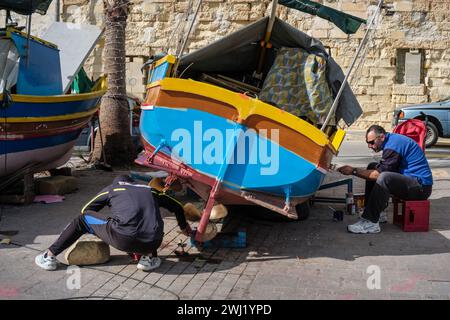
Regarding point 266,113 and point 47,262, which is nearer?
point 47,262

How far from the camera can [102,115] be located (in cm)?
1201

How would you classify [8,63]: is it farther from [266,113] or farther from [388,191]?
[388,191]

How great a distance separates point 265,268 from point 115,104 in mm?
6913

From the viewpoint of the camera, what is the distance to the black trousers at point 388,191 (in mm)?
6920

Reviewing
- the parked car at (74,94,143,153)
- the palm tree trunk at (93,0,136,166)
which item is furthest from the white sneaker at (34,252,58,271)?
the parked car at (74,94,143,153)

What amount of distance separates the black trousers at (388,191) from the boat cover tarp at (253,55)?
0.80 m

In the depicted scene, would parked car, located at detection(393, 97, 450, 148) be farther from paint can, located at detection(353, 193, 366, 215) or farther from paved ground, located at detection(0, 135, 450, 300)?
paved ground, located at detection(0, 135, 450, 300)

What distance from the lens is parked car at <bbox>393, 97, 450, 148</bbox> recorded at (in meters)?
16.7

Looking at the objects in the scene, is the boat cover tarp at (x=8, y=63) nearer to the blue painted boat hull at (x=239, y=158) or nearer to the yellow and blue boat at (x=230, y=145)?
the yellow and blue boat at (x=230, y=145)

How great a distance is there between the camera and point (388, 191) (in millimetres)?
6941

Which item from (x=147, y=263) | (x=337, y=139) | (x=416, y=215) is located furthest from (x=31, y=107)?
(x=416, y=215)

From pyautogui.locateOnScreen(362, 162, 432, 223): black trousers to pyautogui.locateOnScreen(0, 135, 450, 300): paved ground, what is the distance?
313mm

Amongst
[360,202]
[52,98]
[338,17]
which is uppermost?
[338,17]

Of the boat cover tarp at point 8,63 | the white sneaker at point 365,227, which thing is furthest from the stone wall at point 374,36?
the white sneaker at point 365,227
